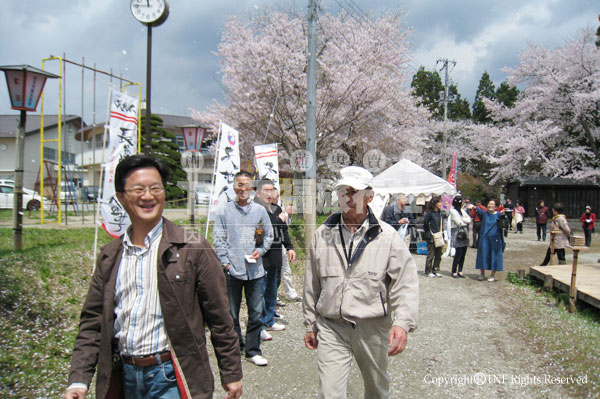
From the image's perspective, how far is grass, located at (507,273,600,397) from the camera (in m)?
3.78

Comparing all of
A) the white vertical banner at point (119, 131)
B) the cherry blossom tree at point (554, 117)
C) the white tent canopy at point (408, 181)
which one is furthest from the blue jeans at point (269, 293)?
the cherry blossom tree at point (554, 117)

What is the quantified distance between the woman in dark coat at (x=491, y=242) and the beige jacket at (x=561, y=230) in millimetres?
1284

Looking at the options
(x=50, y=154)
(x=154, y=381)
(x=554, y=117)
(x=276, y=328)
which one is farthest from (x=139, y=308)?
(x=554, y=117)

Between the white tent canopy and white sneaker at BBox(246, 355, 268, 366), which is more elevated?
the white tent canopy

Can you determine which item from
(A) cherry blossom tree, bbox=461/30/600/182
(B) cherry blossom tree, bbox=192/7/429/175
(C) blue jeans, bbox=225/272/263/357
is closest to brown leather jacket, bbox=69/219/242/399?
(C) blue jeans, bbox=225/272/263/357

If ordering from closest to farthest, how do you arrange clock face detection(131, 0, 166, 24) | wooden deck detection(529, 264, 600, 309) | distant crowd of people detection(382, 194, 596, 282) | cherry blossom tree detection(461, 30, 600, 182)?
clock face detection(131, 0, 166, 24)
wooden deck detection(529, 264, 600, 309)
distant crowd of people detection(382, 194, 596, 282)
cherry blossom tree detection(461, 30, 600, 182)

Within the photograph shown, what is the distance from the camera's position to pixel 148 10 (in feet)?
12.3

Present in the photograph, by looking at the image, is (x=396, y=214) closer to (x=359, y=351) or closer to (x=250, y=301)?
(x=250, y=301)

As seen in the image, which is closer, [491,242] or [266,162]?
[491,242]

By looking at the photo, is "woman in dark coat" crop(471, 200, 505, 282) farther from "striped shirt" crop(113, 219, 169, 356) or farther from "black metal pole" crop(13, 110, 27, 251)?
"black metal pole" crop(13, 110, 27, 251)

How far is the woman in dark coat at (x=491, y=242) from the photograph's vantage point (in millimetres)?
7883

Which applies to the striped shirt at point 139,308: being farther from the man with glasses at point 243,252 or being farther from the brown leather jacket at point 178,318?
the man with glasses at point 243,252

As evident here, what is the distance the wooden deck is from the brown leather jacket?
5.56 meters

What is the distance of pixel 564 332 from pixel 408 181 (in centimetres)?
646
